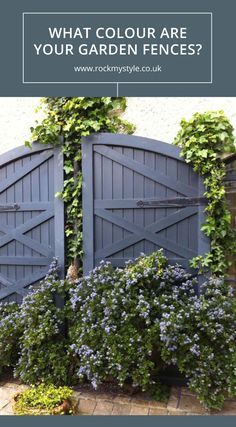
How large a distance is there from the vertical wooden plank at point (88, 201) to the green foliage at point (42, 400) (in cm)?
115

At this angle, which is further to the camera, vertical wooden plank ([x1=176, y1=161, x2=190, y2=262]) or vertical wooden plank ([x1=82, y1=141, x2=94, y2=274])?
vertical wooden plank ([x1=82, y1=141, x2=94, y2=274])

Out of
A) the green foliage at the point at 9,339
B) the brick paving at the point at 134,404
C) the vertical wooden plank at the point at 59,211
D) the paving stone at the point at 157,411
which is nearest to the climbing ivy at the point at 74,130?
the vertical wooden plank at the point at 59,211

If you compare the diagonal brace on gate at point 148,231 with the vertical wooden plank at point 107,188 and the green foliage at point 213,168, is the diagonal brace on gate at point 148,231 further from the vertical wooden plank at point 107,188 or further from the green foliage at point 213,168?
the green foliage at point 213,168

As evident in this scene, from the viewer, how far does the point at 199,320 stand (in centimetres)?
257

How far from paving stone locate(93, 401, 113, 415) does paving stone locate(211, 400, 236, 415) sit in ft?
3.06

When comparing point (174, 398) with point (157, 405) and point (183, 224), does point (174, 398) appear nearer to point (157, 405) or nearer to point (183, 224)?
point (157, 405)

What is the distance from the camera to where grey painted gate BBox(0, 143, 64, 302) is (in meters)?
3.24

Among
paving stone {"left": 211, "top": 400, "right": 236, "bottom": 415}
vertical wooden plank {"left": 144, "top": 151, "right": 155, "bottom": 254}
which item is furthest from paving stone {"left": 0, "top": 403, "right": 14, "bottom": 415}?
vertical wooden plank {"left": 144, "top": 151, "right": 155, "bottom": 254}

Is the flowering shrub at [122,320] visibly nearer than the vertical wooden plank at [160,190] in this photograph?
Yes

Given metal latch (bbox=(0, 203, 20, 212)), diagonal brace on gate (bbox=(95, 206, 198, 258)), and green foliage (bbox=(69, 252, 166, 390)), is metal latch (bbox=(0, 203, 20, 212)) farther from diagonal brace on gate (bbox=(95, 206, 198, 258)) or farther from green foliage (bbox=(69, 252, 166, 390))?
green foliage (bbox=(69, 252, 166, 390))

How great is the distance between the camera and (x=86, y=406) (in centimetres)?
268

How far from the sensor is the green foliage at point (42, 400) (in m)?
2.42

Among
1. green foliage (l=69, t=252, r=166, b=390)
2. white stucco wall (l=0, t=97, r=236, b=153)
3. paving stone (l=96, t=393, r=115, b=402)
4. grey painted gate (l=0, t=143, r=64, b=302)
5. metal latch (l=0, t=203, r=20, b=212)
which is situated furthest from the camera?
metal latch (l=0, t=203, r=20, b=212)

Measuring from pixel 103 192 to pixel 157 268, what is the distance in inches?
Answer: 39.2
